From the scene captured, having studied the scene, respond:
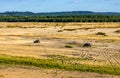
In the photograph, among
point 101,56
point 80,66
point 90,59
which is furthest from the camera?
point 101,56

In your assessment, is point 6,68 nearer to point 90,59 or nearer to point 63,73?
point 63,73

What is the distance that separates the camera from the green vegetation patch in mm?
22673

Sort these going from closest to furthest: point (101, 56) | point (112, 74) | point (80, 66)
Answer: point (112, 74) → point (80, 66) → point (101, 56)

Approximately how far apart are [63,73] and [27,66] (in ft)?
11.6

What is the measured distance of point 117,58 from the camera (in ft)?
92.1

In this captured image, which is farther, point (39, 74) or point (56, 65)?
point (56, 65)

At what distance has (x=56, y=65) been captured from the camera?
79.6ft

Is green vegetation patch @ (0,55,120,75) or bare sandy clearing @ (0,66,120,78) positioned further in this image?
green vegetation patch @ (0,55,120,75)

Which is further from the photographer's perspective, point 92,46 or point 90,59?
point 92,46

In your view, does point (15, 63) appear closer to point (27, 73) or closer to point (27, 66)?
point (27, 66)

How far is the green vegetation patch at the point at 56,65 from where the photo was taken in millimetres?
22673

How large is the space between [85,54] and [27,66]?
7.41 m

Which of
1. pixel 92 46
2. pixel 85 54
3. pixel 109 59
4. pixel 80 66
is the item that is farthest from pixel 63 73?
pixel 92 46

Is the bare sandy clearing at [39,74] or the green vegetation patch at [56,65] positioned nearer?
the bare sandy clearing at [39,74]
